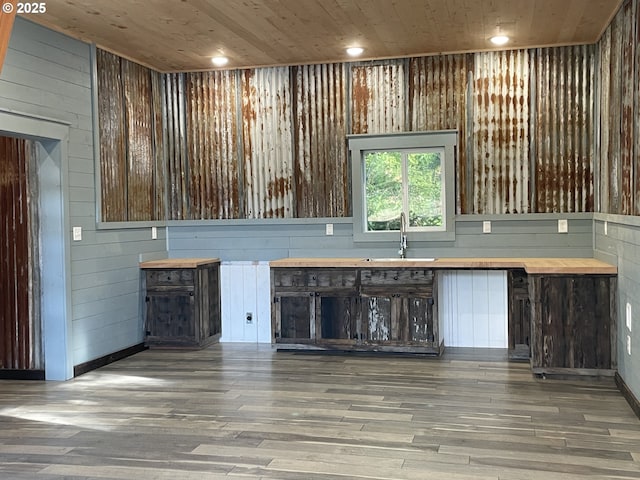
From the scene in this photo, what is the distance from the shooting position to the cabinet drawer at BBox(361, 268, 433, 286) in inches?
241

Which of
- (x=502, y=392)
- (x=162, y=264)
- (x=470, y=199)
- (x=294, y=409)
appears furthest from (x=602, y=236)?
(x=162, y=264)

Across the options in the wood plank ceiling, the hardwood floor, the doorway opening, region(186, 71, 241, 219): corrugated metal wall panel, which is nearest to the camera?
the hardwood floor

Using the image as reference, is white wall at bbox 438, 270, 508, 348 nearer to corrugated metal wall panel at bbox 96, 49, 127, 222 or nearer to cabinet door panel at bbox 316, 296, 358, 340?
cabinet door panel at bbox 316, 296, 358, 340

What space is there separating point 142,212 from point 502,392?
394cm

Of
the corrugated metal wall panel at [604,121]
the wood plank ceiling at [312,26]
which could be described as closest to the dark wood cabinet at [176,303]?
the wood plank ceiling at [312,26]

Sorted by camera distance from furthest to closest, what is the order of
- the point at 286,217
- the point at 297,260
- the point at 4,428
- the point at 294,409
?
the point at 286,217 < the point at 297,260 < the point at 294,409 < the point at 4,428

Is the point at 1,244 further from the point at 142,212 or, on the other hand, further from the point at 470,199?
the point at 470,199

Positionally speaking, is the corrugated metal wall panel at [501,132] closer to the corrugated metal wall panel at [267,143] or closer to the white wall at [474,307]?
the white wall at [474,307]

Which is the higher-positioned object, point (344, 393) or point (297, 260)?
point (297, 260)

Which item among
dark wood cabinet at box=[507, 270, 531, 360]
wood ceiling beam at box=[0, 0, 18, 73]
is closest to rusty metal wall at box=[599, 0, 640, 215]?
dark wood cabinet at box=[507, 270, 531, 360]

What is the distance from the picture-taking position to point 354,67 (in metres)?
6.85

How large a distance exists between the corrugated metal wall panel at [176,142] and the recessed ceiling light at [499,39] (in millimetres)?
3245

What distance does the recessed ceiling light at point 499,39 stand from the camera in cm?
604

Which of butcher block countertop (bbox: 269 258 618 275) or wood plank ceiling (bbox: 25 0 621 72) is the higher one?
wood plank ceiling (bbox: 25 0 621 72)
